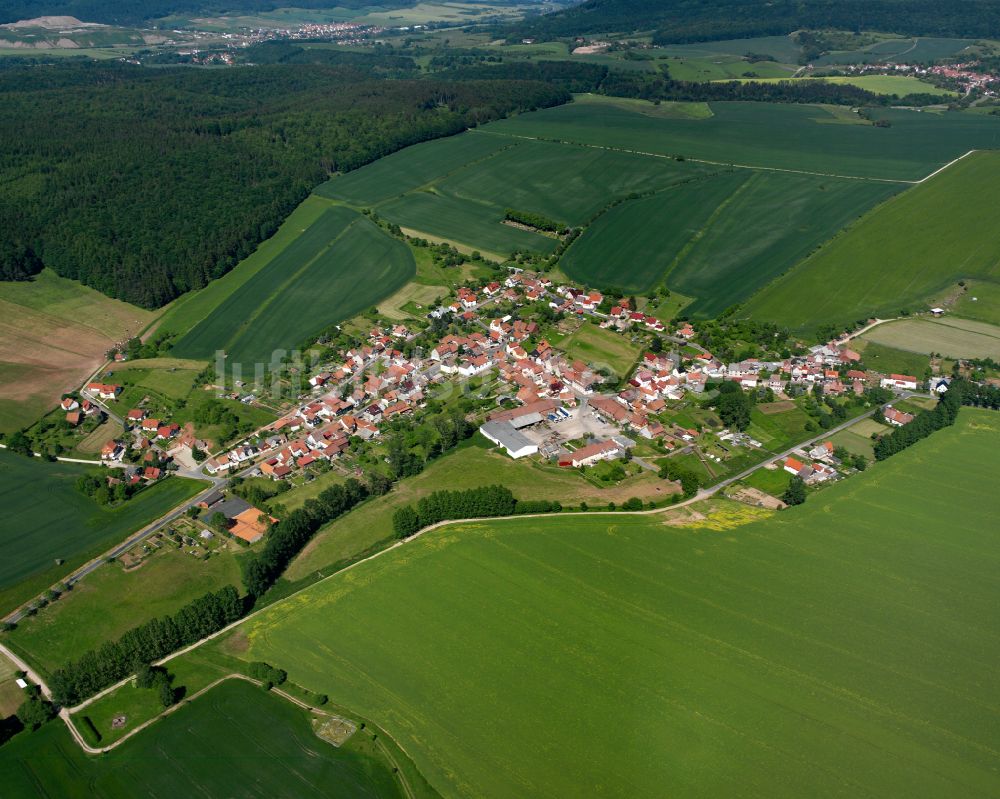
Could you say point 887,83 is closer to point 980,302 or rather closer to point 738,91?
point 738,91

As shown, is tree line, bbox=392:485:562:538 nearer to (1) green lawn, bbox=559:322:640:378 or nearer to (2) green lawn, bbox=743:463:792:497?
(2) green lawn, bbox=743:463:792:497

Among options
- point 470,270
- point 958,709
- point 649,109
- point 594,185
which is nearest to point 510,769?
point 958,709

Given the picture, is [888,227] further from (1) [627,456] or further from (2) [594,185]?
(1) [627,456]

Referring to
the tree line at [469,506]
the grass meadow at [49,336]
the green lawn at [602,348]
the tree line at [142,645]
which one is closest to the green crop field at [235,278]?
the grass meadow at [49,336]

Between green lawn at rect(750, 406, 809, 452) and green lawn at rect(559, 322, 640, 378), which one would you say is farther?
Answer: green lawn at rect(559, 322, 640, 378)

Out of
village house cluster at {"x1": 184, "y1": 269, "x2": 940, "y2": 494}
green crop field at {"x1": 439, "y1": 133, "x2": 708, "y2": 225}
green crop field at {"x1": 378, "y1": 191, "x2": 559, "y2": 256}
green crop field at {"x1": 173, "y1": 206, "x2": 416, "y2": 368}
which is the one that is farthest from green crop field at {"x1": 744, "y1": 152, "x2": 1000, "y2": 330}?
green crop field at {"x1": 173, "y1": 206, "x2": 416, "y2": 368}

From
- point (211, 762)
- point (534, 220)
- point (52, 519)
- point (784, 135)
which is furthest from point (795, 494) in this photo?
point (784, 135)

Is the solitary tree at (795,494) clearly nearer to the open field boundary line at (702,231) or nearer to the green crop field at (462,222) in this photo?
the open field boundary line at (702,231)
